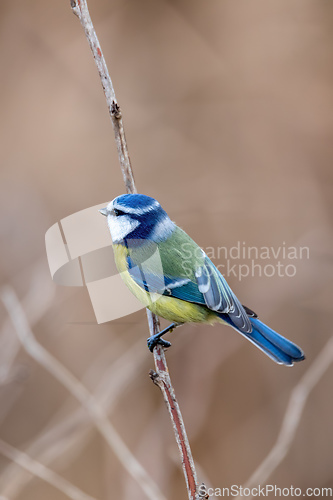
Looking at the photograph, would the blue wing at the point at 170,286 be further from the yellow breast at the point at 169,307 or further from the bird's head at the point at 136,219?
the bird's head at the point at 136,219

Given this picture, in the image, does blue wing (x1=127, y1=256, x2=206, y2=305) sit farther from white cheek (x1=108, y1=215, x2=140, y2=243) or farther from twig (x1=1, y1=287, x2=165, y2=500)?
twig (x1=1, y1=287, x2=165, y2=500)

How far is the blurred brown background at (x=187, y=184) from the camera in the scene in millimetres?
2615

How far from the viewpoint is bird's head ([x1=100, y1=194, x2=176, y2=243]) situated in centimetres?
163

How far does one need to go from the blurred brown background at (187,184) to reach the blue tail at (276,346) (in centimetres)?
67

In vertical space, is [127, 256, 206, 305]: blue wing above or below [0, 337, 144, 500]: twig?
above

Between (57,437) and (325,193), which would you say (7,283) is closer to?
(57,437)

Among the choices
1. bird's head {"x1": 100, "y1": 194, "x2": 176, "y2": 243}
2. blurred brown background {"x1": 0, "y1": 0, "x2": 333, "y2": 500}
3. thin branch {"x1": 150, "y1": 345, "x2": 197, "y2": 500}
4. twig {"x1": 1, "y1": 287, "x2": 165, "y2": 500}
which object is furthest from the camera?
blurred brown background {"x1": 0, "y1": 0, "x2": 333, "y2": 500}

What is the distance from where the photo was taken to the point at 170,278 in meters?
1.79

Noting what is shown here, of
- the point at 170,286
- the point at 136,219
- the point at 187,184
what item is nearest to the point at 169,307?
the point at 170,286

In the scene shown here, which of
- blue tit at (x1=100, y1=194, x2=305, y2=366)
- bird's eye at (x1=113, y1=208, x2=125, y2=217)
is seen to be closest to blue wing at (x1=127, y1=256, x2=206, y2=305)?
blue tit at (x1=100, y1=194, x2=305, y2=366)

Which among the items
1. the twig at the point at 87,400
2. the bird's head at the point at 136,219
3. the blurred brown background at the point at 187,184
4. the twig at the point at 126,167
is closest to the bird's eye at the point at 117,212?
the bird's head at the point at 136,219

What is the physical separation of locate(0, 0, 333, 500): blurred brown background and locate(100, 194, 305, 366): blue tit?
1.85ft

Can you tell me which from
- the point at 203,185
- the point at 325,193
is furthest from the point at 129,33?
the point at 325,193

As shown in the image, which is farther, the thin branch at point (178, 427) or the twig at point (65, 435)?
the twig at point (65, 435)
